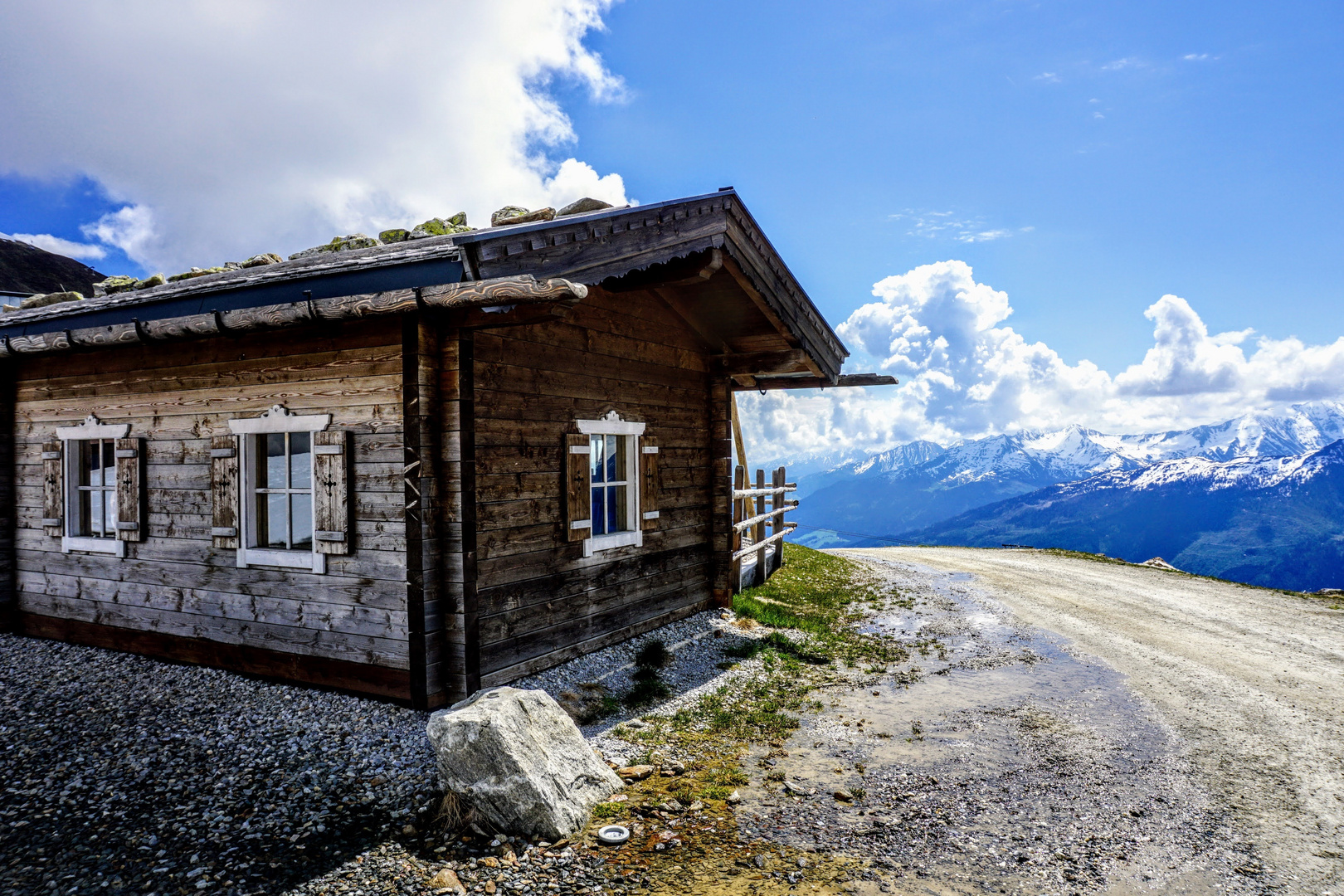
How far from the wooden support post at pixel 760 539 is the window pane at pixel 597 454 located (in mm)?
4741

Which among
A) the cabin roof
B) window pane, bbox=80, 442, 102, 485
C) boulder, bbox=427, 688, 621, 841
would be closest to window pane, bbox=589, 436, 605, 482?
the cabin roof

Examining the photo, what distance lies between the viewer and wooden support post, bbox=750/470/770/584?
532 inches

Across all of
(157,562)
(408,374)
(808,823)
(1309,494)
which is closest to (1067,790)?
(808,823)

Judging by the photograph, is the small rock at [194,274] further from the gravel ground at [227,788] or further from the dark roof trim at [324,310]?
the gravel ground at [227,788]

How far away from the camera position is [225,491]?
24.7 feet

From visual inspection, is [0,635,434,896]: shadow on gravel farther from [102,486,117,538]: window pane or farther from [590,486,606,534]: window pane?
[590,486,606,534]: window pane

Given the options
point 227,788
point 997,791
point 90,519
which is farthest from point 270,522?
point 997,791

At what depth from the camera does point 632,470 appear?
9164mm

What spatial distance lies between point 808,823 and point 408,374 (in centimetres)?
509

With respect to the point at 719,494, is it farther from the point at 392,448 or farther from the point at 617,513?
the point at 392,448

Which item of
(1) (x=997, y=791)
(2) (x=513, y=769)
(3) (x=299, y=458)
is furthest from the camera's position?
(3) (x=299, y=458)

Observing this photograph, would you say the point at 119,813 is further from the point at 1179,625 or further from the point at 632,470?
the point at 1179,625

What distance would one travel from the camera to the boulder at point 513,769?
442 centimetres

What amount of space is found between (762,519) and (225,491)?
969 cm
